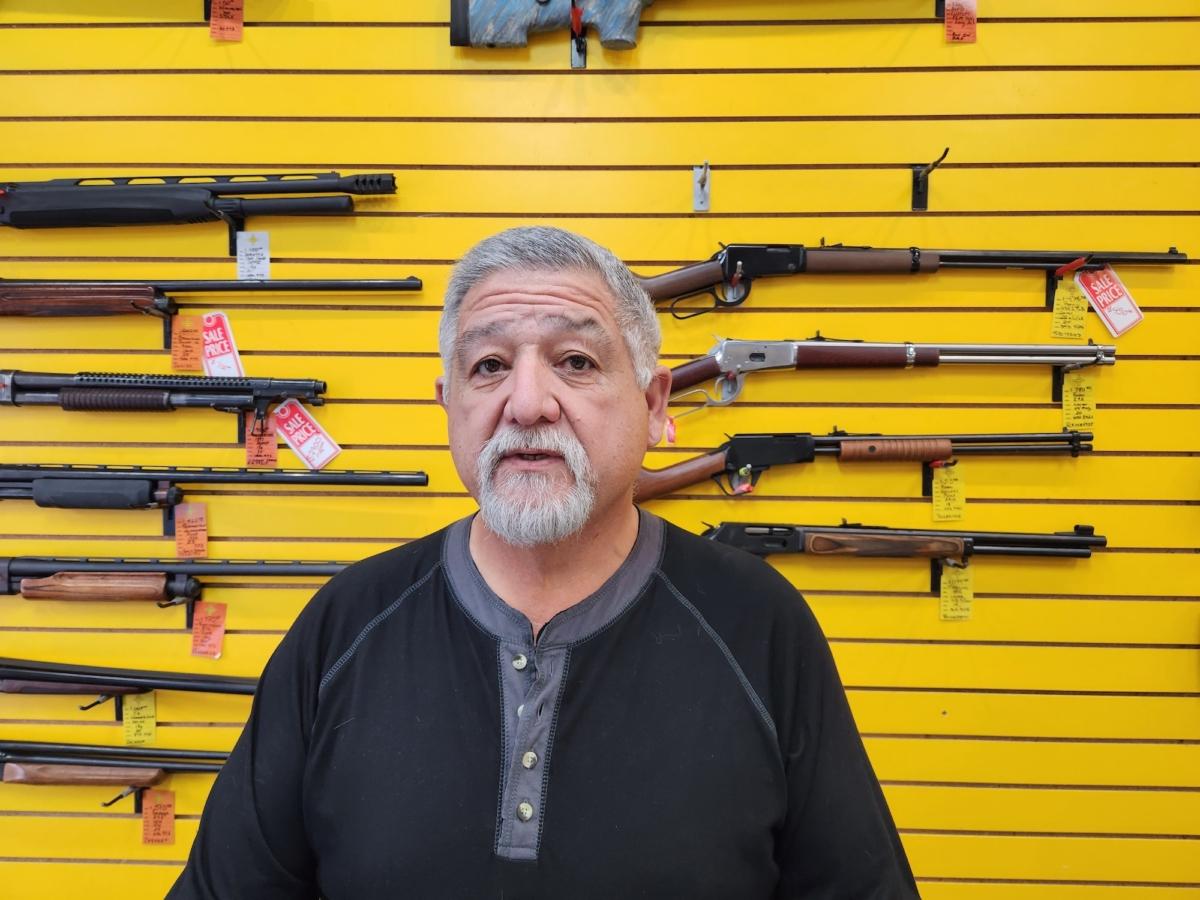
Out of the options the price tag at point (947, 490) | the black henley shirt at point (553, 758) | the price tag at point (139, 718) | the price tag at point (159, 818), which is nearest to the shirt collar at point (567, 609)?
the black henley shirt at point (553, 758)

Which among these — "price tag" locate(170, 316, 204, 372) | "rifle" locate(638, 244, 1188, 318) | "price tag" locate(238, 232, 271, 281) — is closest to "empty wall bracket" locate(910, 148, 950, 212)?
"rifle" locate(638, 244, 1188, 318)

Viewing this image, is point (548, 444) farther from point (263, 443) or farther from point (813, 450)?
point (263, 443)

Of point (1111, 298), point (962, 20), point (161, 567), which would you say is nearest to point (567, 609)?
point (161, 567)

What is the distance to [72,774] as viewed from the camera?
2.33 metres

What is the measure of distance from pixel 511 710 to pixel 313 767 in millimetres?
360

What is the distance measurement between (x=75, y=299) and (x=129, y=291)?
0.65ft

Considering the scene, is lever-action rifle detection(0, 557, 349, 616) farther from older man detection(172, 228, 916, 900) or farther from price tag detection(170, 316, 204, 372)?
older man detection(172, 228, 916, 900)

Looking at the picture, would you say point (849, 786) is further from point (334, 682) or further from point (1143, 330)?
point (1143, 330)

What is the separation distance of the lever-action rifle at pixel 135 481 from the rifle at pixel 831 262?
43.7 inches

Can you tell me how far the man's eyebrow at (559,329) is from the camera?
117 centimetres

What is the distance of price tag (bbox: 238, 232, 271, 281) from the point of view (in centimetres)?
237

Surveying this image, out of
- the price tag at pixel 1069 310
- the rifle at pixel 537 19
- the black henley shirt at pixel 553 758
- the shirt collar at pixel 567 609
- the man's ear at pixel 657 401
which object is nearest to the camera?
the black henley shirt at pixel 553 758

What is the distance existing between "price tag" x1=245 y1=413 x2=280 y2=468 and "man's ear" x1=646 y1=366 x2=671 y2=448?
5.20 feet

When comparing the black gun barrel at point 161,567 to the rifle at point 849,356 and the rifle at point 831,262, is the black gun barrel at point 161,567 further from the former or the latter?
the rifle at point 831,262
